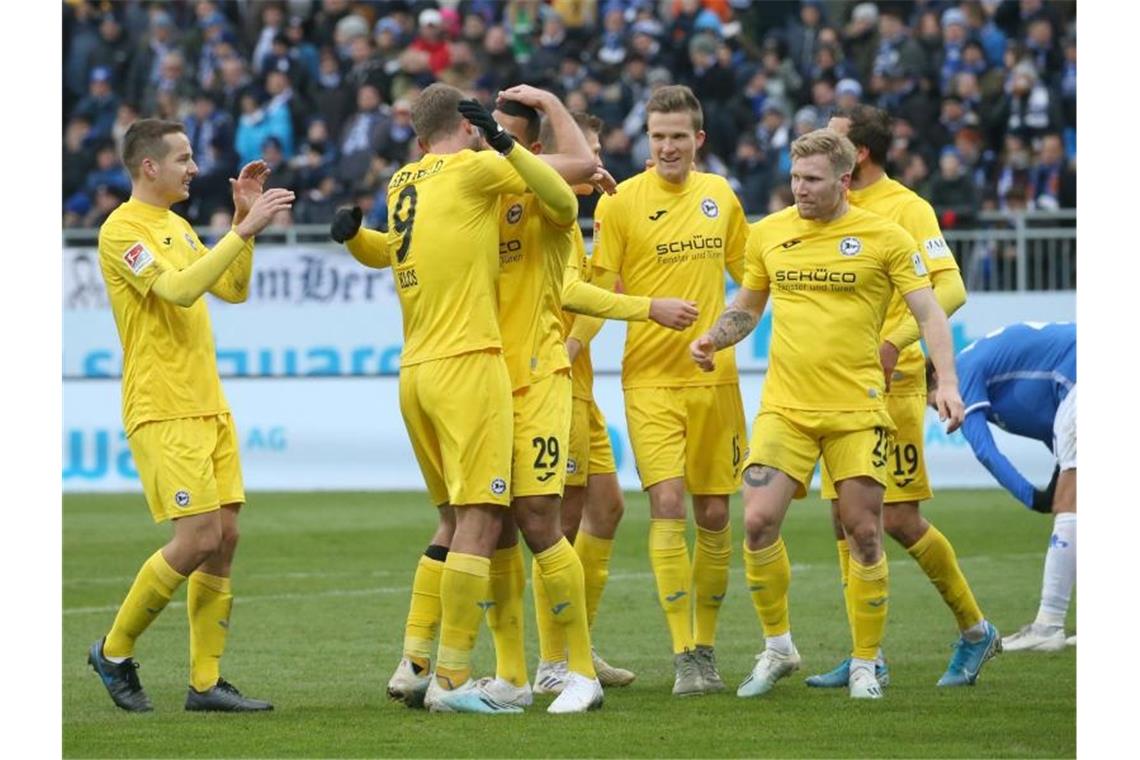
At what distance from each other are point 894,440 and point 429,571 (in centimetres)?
220

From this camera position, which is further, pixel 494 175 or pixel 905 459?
pixel 905 459

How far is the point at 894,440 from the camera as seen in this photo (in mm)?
8977

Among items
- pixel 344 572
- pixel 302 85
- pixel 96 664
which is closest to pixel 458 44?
pixel 302 85

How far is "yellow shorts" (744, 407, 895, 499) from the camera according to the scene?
8.30 metres

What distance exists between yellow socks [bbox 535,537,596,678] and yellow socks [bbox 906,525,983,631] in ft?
5.98

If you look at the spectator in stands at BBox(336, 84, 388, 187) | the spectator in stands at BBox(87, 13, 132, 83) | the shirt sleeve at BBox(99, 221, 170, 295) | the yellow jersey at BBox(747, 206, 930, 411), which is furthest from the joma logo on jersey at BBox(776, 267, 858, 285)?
the spectator in stands at BBox(87, 13, 132, 83)

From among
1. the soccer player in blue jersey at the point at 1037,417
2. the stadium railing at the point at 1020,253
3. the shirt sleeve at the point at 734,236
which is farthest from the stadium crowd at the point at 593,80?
the shirt sleeve at the point at 734,236

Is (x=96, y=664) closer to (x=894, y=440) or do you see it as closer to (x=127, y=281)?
(x=127, y=281)

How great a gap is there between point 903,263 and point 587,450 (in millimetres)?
1700

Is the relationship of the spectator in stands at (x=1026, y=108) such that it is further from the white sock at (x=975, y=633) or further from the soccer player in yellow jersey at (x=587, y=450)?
the white sock at (x=975, y=633)

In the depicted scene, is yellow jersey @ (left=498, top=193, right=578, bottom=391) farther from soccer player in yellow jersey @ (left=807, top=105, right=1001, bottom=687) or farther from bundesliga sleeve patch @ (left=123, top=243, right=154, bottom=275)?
soccer player in yellow jersey @ (left=807, top=105, right=1001, bottom=687)

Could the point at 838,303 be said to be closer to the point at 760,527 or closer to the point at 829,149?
the point at 829,149

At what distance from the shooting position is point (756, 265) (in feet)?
28.3

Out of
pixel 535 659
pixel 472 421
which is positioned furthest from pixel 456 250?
pixel 535 659
